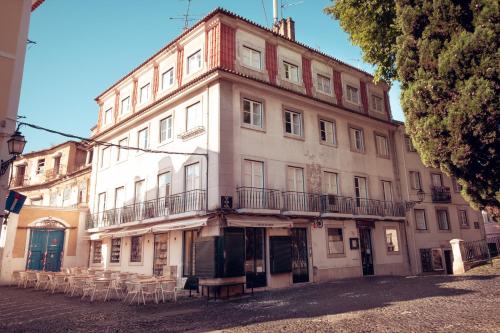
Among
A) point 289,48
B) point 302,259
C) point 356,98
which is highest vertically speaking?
point 289,48

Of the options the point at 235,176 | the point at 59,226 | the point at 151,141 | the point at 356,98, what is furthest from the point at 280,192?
the point at 59,226

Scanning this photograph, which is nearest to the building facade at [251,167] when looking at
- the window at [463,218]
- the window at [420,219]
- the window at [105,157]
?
the window at [105,157]

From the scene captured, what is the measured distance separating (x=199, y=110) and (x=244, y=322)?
33.7 ft

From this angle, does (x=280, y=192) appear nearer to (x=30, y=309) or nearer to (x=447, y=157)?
(x=447, y=157)

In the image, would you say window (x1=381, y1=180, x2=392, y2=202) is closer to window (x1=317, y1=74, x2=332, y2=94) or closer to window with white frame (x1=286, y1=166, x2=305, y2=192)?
window (x1=317, y1=74, x2=332, y2=94)

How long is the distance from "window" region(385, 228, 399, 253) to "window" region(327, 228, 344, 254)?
13.3 feet

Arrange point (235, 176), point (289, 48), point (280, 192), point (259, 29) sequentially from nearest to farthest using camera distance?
point (235, 176), point (280, 192), point (259, 29), point (289, 48)

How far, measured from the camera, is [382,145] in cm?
2245

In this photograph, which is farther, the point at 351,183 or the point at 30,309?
the point at 351,183

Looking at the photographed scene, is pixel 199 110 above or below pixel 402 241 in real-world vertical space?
above

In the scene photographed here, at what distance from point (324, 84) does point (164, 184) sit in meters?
10.5

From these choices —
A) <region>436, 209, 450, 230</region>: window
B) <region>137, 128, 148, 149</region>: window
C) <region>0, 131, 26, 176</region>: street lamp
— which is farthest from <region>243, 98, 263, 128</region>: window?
<region>436, 209, 450, 230</region>: window

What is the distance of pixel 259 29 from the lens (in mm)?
17141

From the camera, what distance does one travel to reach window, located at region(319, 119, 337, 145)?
19000mm
